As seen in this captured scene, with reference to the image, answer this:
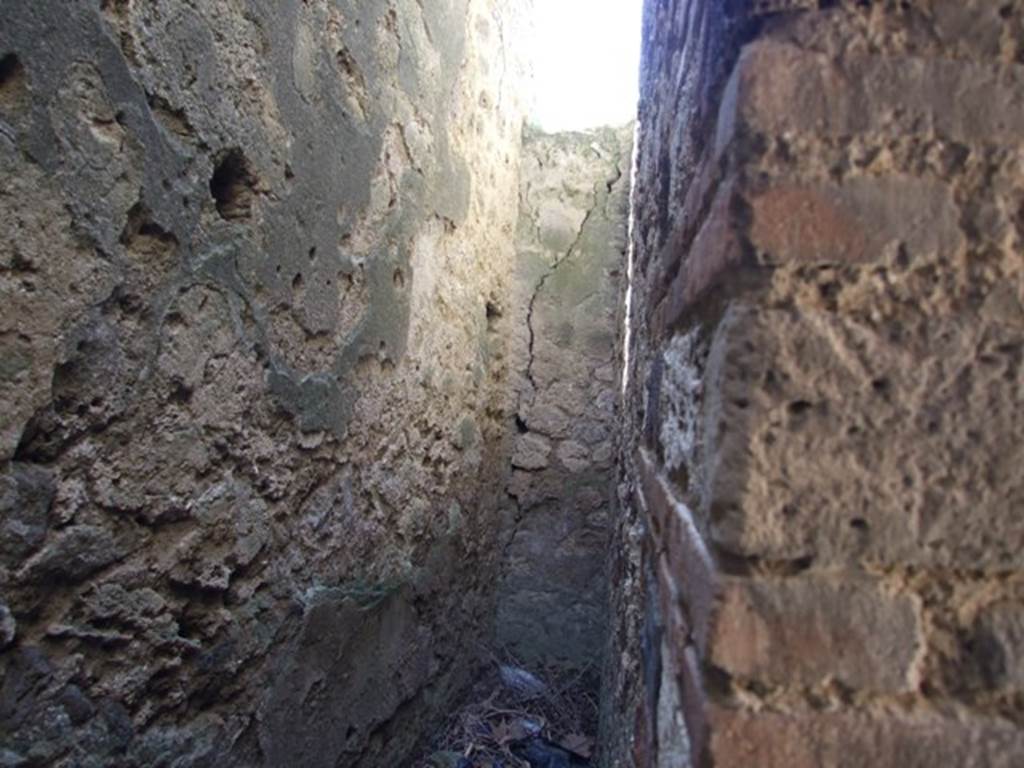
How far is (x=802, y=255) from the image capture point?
53 centimetres

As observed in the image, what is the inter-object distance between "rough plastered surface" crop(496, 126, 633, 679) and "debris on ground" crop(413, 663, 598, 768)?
14 centimetres

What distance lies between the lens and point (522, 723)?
8.42ft

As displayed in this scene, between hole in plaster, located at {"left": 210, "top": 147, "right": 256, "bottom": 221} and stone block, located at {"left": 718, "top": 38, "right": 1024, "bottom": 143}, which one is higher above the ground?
hole in plaster, located at {"left": 210, "top": 147, "right": 256, "bottom": 221}

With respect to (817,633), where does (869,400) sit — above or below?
above

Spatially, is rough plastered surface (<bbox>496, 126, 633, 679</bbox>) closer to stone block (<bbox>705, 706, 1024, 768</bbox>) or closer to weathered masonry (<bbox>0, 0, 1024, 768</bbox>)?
weathered masonry (<bbox>0, 0, 1024, 768</bbox>)

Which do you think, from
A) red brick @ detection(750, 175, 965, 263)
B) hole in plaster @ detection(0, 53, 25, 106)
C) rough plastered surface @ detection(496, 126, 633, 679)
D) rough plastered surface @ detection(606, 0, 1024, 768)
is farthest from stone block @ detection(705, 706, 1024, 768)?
rough plastered surface @ detection(496, 126, 633, 679)

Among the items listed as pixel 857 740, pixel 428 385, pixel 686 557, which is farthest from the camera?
pixel 428 385

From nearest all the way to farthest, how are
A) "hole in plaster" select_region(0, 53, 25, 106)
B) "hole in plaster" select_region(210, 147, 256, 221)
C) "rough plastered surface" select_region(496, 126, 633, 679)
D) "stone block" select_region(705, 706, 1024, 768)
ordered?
"stone block" select_region(705, 706, 1024, 768)
"hole in plaster" select_region(0, 53, 25, 106)
"hole in plaster" select_region(210, 147, 256, 221)
"rough plastered surface" select_region(496, 126, 633, 679)

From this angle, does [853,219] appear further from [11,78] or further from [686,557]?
[11,78]

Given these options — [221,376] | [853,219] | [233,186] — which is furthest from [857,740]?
[233,186]

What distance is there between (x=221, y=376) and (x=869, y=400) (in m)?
1.11

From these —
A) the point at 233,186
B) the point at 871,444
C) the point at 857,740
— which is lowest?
the point at 857,740

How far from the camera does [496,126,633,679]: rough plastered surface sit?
3047mm

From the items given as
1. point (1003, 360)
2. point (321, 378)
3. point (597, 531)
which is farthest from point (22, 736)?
point (597, 531)
